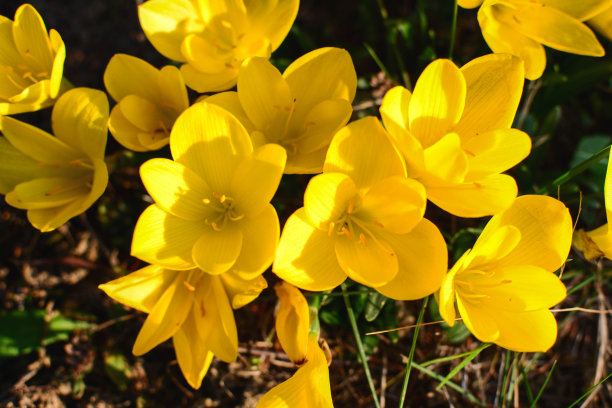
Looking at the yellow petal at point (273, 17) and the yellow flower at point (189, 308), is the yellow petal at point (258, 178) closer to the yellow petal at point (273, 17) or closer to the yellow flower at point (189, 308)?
the yellow flower at point (189, 308)

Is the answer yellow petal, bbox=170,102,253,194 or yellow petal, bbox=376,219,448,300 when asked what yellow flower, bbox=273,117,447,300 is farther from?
yellow petal, bbox=170,102,253,194

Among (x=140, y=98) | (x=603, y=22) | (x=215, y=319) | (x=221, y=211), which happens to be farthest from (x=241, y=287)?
(x=603, y=22)

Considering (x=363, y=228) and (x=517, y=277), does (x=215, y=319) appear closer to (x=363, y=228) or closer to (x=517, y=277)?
(x=363, y=228)

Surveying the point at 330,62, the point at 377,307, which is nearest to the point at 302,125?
the point at 330,62

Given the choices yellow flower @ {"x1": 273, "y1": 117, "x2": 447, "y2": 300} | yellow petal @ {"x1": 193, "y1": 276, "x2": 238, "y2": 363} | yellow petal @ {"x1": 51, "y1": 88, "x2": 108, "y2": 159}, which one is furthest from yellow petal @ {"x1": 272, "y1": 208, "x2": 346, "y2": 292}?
yellow petal @ {"x1": 51, "y1": 88, "x2": 108, "y2": 159}

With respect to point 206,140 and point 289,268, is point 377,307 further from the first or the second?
point 206,140

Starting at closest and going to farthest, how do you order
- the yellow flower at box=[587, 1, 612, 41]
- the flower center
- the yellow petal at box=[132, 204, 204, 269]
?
the yellow petal at box=[132, 204, 204, 269] → the flower center → the yellow flower at box=[587, 1, 612, 41]
